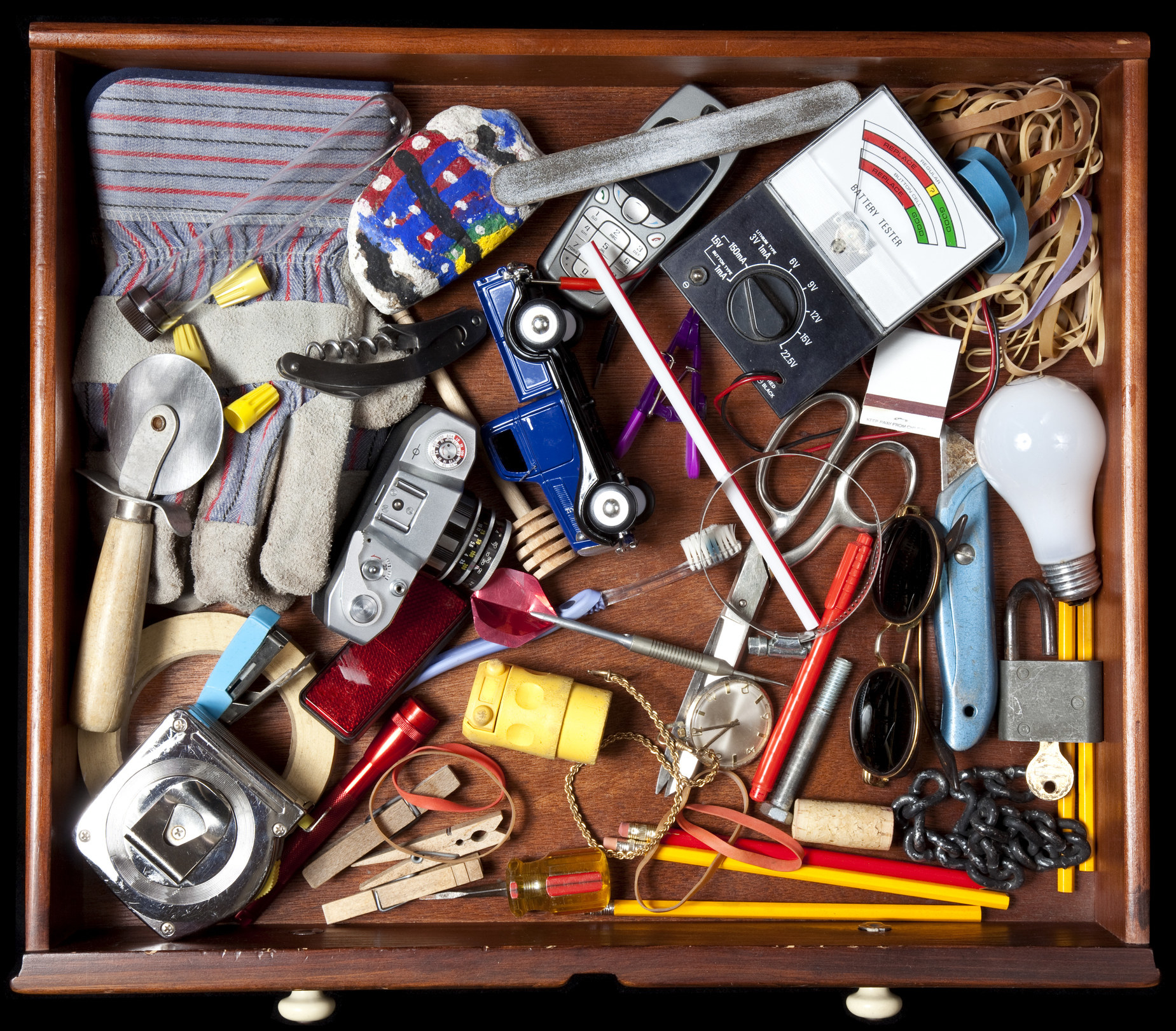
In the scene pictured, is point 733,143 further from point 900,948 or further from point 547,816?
point 900,948

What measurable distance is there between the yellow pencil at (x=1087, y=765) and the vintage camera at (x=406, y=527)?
0.82 m

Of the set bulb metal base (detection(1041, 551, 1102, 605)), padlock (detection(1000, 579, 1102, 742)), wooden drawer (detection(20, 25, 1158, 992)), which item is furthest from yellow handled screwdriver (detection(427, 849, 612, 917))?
bulb metal base (detection(1041, 551, 1102, 605))

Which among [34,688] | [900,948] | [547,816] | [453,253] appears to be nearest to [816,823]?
[900,948]

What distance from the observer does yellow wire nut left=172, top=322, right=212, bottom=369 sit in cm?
107

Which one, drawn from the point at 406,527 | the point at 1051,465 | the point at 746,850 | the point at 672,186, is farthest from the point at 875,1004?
the point at 672,186

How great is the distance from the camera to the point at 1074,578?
3.59ft

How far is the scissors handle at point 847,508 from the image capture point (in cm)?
114

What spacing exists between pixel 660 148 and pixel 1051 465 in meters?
0.63

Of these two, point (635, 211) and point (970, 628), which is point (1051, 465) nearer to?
point (970, 628)

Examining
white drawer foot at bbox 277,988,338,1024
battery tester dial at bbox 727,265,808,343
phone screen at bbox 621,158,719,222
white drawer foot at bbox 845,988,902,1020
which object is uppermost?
phone screen at bbox 621,158,719,222

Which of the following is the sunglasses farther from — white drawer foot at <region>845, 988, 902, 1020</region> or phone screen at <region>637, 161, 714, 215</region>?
phone screen at <region>637, 161, 714, 215</region>

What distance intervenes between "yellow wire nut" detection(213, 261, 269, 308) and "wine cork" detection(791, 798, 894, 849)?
985mm

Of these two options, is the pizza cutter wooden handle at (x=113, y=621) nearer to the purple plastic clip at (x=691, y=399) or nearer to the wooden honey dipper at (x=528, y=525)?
the wooden honey dipper at (x=528, y=525)

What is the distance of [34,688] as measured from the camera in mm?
1040
